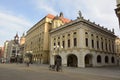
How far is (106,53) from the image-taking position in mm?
41781

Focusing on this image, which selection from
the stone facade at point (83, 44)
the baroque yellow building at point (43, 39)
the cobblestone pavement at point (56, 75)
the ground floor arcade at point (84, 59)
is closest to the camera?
Answer: the cobblestone pavement at point (56, 75)

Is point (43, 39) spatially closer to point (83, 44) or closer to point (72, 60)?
point (72, 60)

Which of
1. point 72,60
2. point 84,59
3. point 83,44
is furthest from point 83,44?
point 72,60

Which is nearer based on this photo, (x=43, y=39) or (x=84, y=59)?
(x=84, y=59)

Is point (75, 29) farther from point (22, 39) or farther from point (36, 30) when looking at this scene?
point (22, 39)

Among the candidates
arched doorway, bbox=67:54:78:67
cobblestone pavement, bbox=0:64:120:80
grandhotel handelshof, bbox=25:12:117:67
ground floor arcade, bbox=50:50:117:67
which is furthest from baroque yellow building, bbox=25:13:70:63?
cobblestone pavement, bbox=0:64:120:80

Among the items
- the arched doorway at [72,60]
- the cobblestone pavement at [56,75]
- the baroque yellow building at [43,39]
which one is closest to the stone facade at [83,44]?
the arched doorway at [72,60]

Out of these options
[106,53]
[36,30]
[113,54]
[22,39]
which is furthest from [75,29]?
[22,39]

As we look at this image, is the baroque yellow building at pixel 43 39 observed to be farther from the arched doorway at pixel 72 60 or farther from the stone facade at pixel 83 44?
the arched doorway at pixel 72 60

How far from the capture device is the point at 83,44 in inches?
1331

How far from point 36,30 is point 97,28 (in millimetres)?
34991

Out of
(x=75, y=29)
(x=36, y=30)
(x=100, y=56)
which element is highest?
(x=36, y=30)

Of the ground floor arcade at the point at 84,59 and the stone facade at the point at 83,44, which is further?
the stone facade at the point at 83,44

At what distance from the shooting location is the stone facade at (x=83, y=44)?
3419 cm
